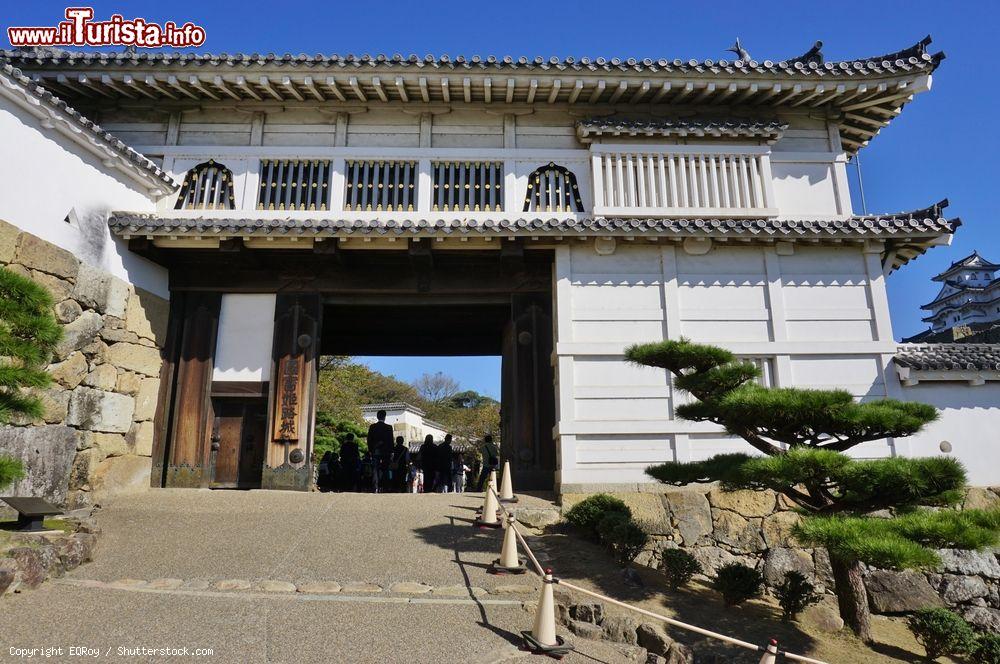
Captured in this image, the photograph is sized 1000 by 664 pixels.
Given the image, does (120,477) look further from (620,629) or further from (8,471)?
(620,629)

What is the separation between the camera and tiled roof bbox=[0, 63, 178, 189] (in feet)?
25.1

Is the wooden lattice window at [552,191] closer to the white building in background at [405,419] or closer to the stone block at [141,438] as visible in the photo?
the stone block at [141,438]

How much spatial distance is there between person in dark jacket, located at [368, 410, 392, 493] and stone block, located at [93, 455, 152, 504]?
3.77 m

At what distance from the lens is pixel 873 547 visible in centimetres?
467

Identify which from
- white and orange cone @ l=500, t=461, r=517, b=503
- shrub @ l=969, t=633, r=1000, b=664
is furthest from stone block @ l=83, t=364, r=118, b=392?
shrub @ l=969, t=633, r=1000, b=664

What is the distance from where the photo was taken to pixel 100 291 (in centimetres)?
914

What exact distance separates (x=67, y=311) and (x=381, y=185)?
5296 mm

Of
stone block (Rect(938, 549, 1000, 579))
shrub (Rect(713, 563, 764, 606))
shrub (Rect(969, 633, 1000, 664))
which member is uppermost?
shrub (Rect(713, 563, 764, 606))

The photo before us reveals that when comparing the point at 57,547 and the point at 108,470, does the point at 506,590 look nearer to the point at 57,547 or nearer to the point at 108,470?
the point at 57,547

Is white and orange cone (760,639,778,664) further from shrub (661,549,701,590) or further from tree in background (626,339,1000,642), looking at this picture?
shrub (661,549,701,590)

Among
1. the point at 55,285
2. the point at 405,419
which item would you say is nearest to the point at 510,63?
the point at 55,285

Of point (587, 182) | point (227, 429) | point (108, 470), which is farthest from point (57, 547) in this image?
point (587, 182)

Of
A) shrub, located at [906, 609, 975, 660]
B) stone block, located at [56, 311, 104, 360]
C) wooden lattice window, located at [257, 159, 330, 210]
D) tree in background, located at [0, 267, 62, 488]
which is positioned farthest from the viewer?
wooden lattice window, located at [257, 159, 330, 210]

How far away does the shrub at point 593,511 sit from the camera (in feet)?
26.2
